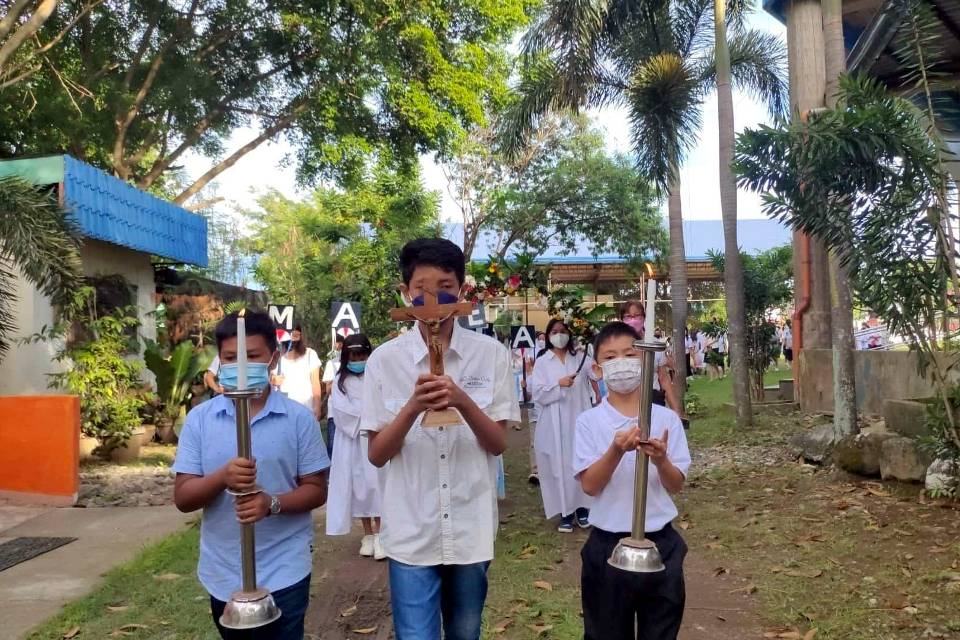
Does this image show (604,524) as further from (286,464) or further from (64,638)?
(64,638)

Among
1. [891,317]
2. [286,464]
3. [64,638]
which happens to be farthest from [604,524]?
[891,317]

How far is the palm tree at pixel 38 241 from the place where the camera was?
23.9ft

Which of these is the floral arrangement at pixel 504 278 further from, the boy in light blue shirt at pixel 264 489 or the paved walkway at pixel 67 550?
the boy in light blue shirt at pixel 264 489

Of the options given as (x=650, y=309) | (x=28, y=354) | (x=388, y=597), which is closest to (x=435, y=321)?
(x=650, y=309)

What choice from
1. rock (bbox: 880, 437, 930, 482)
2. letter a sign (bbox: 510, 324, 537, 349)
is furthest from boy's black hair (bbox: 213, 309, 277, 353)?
letter a sign (bbox: 510, 324, 537, 349)

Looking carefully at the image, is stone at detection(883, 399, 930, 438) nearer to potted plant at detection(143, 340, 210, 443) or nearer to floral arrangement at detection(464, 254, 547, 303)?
floral arrangement at detection(464, 254, 547, 303)

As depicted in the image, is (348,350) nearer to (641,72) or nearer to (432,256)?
(432,256)

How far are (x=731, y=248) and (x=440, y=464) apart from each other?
9840 millimetres

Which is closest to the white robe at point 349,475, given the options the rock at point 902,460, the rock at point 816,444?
the rock at point 902,460

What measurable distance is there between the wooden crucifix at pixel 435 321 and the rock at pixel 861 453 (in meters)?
6.14

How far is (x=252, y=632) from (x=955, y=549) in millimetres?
4694

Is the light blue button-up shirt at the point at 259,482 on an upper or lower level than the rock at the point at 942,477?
upper

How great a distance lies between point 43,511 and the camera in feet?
25.4

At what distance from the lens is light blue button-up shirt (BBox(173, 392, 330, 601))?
8.47 feet
